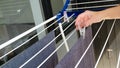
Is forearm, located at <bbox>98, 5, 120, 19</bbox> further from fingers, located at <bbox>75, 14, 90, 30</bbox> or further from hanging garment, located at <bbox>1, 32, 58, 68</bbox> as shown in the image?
hanging garment, located at <bbox>1, 32, 58, 68</bbox>

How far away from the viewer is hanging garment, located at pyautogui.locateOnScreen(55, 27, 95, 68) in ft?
1.95

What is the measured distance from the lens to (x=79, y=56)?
704 mm

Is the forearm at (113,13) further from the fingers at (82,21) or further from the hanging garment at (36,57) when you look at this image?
the hanging garment at (36,57)

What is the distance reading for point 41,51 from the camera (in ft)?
2.48

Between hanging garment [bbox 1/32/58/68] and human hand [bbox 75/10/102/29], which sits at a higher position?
human hand [bbox 75/10/102/29]

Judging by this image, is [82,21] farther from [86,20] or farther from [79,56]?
[79,56]

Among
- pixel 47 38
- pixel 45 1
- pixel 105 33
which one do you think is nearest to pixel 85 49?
pixel 47 38

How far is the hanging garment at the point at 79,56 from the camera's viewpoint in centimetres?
59

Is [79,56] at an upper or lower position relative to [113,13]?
lower

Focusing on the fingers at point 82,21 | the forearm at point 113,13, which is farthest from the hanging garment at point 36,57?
the forearm at point 113,13

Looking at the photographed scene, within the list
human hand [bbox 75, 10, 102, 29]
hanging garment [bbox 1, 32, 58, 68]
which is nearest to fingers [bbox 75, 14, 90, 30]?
human hand [bbox 75, 10, 102, 29]

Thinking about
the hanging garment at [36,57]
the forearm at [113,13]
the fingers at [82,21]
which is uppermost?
the forearm at [113,13]

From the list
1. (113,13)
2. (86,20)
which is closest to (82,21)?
(86,20)

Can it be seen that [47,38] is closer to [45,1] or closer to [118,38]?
[45,1]
